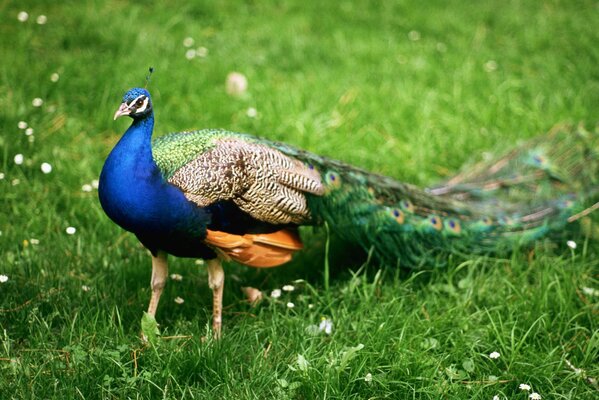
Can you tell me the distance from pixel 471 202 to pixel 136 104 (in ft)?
6.71

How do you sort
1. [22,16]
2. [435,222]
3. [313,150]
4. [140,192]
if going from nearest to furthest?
[140,192] → [435,222] → [313,150] → [22,16]

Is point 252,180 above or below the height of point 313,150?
above

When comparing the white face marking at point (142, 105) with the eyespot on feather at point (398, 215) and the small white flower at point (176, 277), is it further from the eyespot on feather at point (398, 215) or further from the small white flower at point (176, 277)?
the eyespot on feather at point (398, 215)

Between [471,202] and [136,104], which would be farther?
[471,202]

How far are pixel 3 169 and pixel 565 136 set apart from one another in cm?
334

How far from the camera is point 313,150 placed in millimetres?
5016

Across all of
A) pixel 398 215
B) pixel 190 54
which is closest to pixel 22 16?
pixel 190 54

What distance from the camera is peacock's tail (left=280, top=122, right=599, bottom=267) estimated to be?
3.64 meters

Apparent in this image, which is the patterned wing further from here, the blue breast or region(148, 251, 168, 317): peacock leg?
region(148, 251, 168, 317): peacock leg

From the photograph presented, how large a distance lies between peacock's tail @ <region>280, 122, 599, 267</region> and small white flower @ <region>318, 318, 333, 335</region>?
1.57ft

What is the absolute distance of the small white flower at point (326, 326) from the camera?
3325 millimetres

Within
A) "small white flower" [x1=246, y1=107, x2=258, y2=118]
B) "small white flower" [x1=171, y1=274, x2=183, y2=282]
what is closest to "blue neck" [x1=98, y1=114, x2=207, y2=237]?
"small white flower" [x1=171, y1=274, x2=183, y2=282]

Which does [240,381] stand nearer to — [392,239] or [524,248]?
[392,239]

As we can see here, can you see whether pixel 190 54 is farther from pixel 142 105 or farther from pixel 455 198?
pixel 142 105
